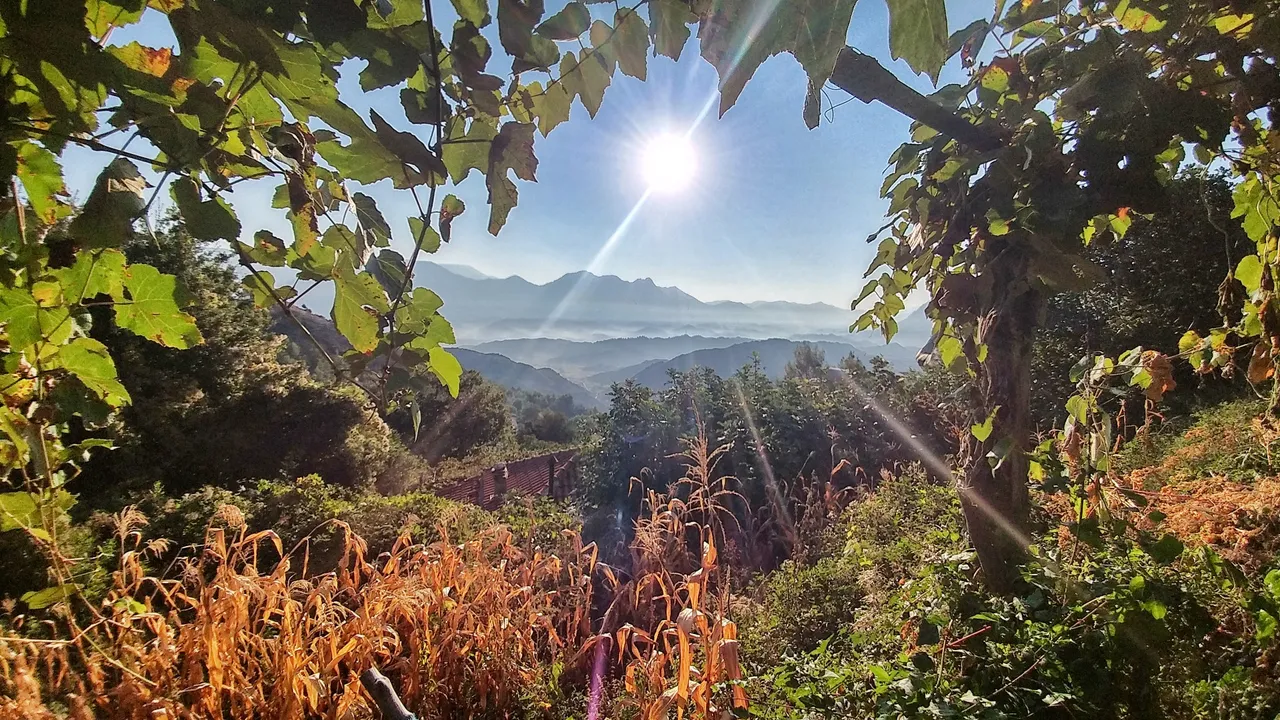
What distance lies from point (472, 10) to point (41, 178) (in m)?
0.54

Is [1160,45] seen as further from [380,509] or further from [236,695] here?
[380,509]

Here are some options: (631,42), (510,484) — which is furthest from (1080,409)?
(510,484)

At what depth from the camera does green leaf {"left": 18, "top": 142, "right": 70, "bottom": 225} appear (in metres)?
0.58

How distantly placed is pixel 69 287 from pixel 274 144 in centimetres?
37

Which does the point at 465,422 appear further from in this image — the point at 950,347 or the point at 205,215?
the point at 205,215

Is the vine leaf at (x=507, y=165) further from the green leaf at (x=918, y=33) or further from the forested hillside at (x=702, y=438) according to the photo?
the green leaf at (x=918, y=33)

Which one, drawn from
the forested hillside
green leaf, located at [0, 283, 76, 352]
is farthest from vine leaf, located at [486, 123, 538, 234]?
green leaf, located at [0, 283, 76, 352]

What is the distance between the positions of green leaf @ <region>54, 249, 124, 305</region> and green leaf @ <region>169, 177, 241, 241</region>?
0.93ft

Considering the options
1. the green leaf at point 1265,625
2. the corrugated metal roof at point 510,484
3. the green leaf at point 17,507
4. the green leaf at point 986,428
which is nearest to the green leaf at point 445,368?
the green leaf at point 17,507

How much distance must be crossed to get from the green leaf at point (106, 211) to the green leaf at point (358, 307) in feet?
0.64

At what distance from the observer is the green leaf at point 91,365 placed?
0.81m

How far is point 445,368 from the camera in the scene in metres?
0.73

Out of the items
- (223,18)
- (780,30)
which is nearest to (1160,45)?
(780,30)

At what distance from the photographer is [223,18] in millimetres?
425
